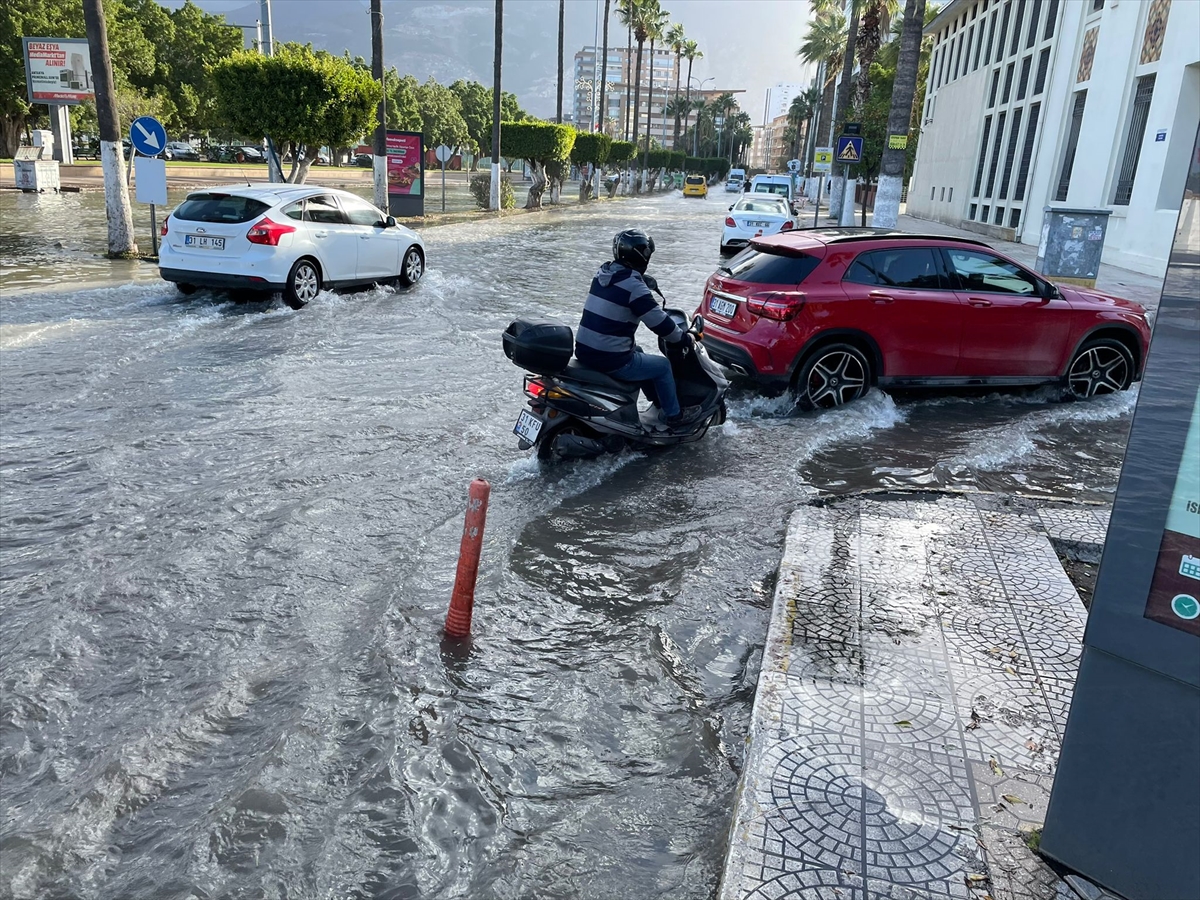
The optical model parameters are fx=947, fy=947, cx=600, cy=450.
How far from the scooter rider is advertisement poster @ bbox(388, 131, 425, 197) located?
79.3 ft

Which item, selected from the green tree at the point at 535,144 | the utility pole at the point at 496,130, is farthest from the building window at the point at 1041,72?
the green tree at the point at 535,144

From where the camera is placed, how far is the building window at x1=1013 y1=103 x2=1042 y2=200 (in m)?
28.9

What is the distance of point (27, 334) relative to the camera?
34.2ft

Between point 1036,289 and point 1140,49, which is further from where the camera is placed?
point 1140,49

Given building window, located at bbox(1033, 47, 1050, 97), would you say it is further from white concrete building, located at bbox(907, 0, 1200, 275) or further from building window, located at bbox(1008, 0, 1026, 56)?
building window, located at bbox(1008, 0, 1026, 56)

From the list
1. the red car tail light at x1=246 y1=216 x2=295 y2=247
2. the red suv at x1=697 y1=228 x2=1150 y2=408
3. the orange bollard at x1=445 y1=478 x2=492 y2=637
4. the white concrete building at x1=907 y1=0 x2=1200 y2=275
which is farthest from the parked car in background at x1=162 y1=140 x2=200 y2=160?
the orange bollard at x1=445 y1=478 x2=492 y2=637

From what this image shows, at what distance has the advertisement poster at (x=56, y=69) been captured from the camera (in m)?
35.9

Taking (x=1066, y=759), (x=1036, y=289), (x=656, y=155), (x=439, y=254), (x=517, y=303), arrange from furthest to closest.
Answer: (x=656, y=155) < (x=439, y=254) < (x=517, y=303) < (x=1036, y=289) < (x=1066, y=759)

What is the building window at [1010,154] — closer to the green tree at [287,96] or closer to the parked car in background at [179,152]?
the green tree at [287,96]

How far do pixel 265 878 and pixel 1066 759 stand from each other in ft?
→ 8.17

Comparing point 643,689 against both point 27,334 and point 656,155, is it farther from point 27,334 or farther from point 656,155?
point 656,155

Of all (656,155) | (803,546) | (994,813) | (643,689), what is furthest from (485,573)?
(656,155)

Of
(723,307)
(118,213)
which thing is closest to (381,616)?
(723,307)

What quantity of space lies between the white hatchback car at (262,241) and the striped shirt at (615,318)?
697 cm
